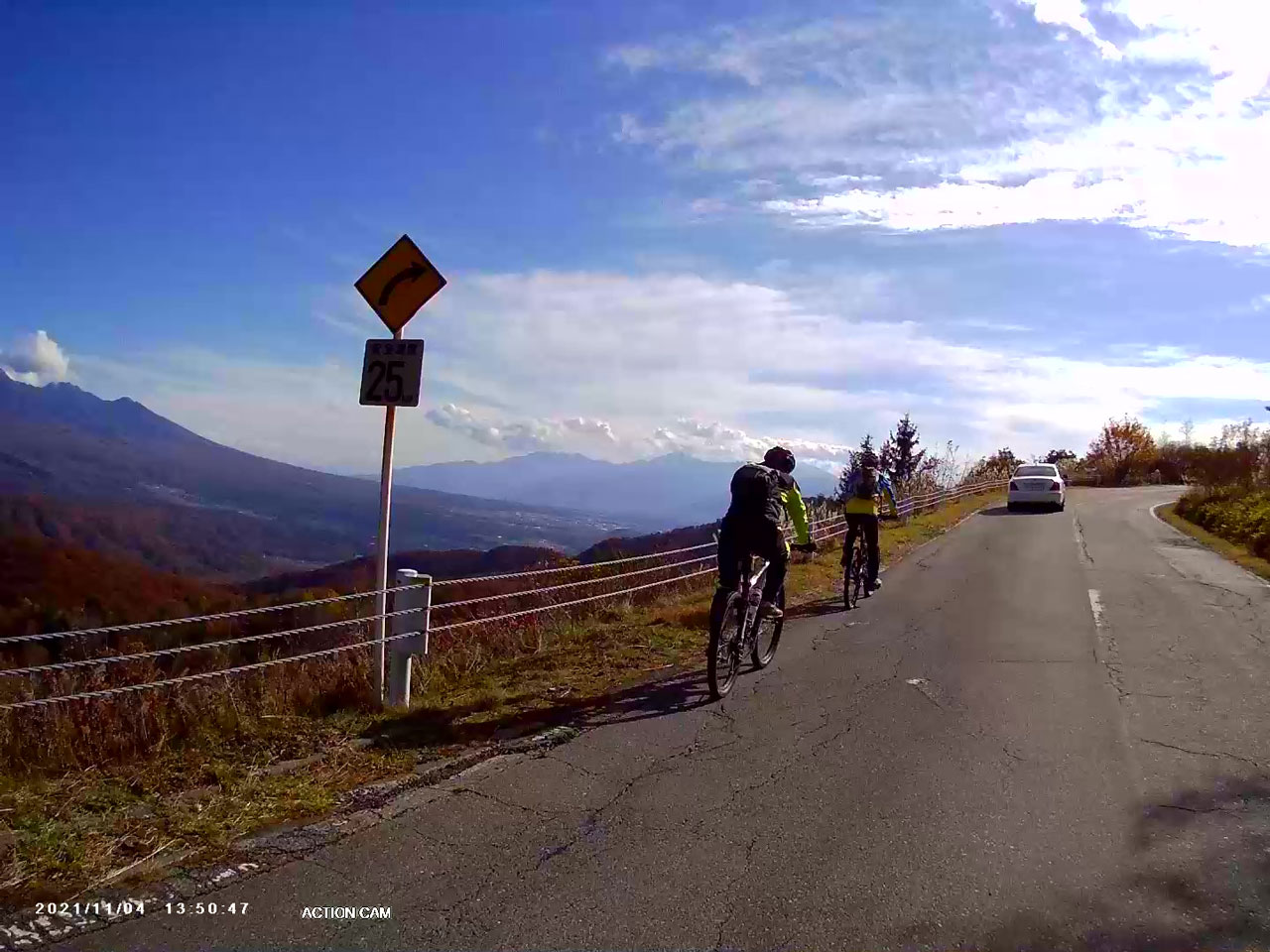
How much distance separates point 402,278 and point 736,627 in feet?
12.8

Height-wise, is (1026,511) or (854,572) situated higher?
(1026,511)

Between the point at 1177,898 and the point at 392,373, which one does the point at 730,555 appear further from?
the point at 1177,898

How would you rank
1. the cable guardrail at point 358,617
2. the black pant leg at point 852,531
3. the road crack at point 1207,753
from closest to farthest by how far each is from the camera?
the cable guardrail at point 358,617, the road crack at point 1207,753, the black pant leg at point 852,531

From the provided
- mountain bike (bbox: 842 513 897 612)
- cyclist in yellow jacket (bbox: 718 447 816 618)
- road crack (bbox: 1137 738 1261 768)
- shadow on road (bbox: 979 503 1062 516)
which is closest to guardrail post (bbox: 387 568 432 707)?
cyclist in yellow jacket (bbox: 718 447 816 618)

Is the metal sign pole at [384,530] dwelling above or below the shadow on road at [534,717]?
above

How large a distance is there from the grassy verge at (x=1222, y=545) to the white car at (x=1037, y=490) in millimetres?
3143

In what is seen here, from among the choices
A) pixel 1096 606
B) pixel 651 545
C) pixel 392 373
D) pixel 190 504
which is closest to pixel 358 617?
pixel 392 373

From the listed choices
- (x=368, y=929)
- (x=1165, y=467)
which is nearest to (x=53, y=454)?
(x=368, y=929)

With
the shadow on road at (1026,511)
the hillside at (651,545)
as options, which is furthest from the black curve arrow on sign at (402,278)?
the shadow on road at (1026,511)

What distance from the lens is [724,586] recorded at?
7.39m

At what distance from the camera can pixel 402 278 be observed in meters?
7.06

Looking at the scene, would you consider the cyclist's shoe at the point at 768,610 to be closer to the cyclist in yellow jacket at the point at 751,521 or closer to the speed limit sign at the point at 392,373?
the cyclist in yellow jacket at the point at 751,521

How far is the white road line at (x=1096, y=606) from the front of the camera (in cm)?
1128

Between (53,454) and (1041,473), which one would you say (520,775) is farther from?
(53,454)
